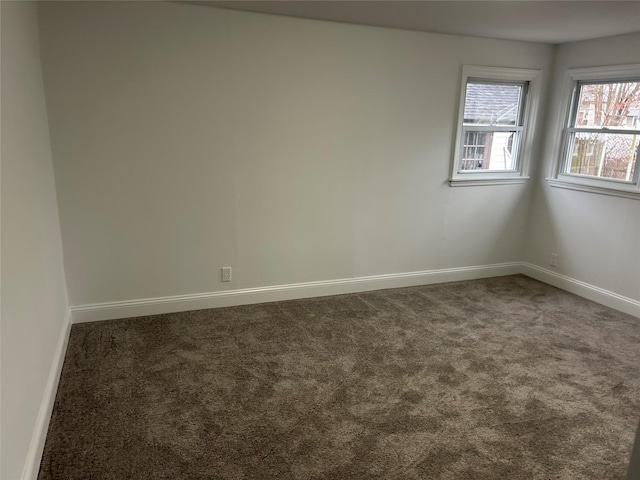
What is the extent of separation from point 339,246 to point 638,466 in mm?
3206

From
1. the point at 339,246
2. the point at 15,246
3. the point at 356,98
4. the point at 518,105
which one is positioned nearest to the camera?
the point at 15,246

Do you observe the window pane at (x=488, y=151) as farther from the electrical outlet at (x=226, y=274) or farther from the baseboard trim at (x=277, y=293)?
the electrical outlet at (x=226, y=274)

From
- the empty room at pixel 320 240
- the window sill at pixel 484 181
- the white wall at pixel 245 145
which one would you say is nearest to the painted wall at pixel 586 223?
the empty room at pixel 320 240

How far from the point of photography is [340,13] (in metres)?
3.48

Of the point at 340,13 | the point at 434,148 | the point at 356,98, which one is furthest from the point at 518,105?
the point at 340,13

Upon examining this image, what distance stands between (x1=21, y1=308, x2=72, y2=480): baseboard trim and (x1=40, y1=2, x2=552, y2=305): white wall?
715 mm

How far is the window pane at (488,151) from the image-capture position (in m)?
4.64

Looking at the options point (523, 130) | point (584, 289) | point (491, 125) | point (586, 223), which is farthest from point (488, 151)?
point (584, 289)

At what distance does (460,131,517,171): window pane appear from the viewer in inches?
183

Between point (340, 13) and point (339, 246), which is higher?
point (340, 13)

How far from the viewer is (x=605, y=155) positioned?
4336mm

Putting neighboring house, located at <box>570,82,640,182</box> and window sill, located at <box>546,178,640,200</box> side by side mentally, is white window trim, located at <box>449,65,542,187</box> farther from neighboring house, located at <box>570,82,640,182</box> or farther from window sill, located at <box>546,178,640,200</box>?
neighboring house, located at <box>570,82,640,182</box>

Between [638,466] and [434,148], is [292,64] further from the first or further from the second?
[638,466]

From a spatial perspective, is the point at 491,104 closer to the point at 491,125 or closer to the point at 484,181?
the point at 491,125
